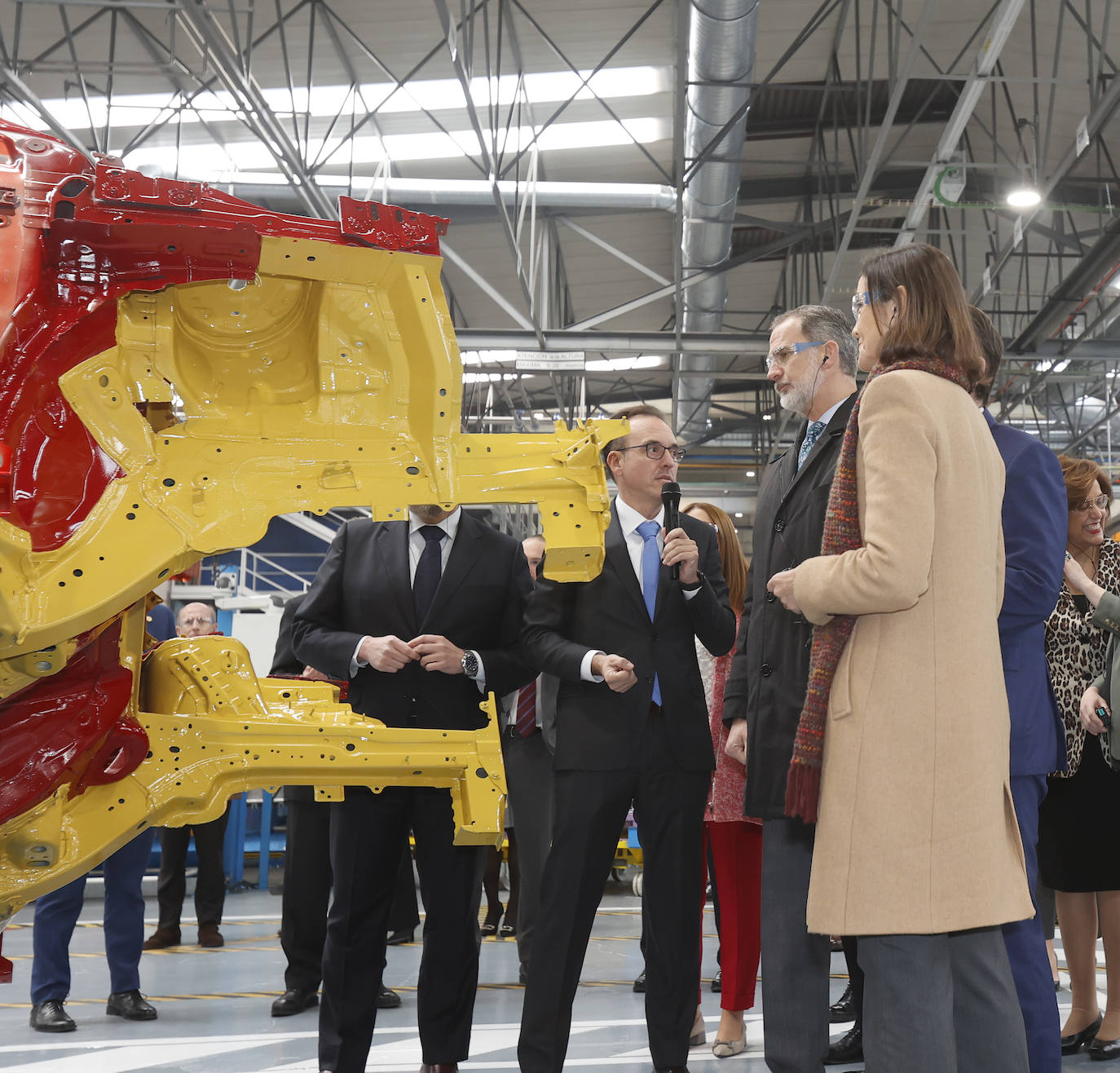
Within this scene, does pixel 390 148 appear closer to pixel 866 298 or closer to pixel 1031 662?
pixel 866 298

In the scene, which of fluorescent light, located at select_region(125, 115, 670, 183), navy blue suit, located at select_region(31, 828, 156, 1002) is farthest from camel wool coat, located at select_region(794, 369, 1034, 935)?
fluorescent light, located at select_region(125, 115, 670, 183)

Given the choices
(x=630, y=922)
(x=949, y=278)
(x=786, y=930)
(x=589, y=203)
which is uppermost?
(x=589, y=203)

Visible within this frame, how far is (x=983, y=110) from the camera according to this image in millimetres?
9594

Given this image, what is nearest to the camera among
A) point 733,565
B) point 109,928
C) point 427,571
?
point 427,571

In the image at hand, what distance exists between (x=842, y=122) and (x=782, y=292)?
3205 millimetres

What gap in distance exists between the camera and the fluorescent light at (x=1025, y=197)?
8.12 metres

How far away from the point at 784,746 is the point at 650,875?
86 centimetres

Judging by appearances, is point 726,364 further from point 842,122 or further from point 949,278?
point 949,278

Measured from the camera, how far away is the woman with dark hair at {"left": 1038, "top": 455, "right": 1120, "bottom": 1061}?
11.9 ft

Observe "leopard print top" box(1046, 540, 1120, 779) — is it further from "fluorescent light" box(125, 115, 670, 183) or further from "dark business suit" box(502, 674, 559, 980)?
"fluorescent light" box(125, 115, 670, 183)

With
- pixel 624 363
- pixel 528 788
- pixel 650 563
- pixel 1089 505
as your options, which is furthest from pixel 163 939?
pixel 624 363

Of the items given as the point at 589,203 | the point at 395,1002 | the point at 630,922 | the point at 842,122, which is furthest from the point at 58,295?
the point at 842,122

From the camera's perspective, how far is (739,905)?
3818 mm

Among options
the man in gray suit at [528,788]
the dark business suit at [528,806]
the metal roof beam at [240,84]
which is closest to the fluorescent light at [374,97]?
the metal roof beam at [240,84]
